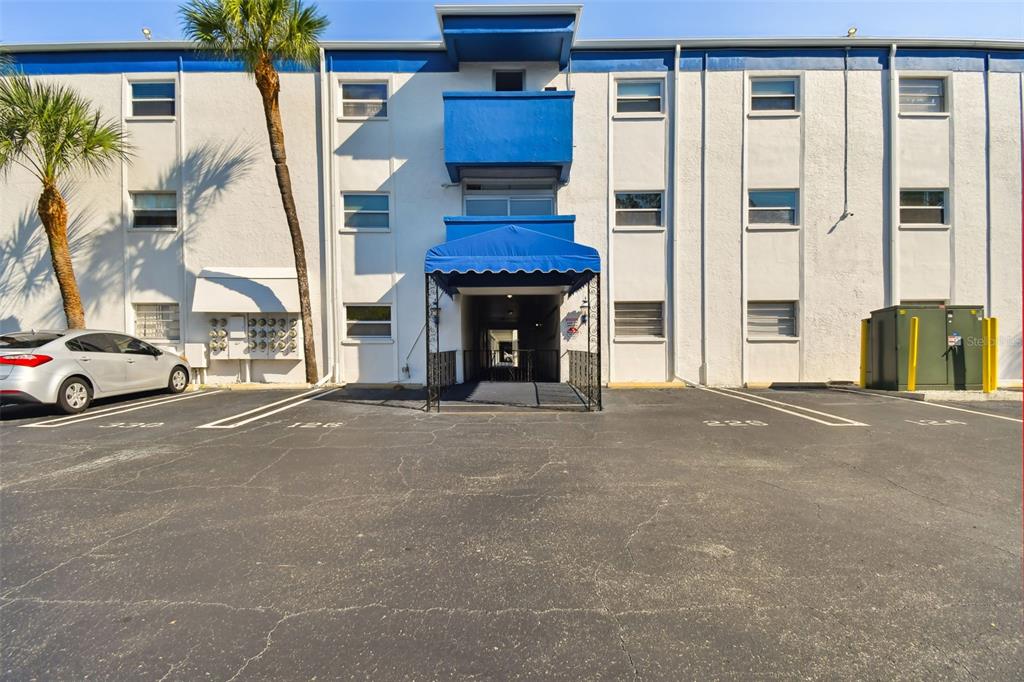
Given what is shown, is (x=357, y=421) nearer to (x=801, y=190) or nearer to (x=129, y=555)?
(x=129, y=555)

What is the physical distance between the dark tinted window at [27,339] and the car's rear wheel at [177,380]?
8.14ft

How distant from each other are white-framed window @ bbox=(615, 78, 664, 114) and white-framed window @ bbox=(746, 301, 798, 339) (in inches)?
256

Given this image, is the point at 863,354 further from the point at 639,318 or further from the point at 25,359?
the point at 25,359

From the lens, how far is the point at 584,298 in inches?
498

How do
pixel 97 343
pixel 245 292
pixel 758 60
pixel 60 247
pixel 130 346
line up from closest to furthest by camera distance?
pixel 97 343 → pixel 130 346 → pixel 60 247 → pixel 245 292 → pixel 758 60

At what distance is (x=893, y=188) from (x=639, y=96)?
7.78m

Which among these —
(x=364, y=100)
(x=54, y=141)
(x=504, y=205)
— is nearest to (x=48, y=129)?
(x=54, y=141)

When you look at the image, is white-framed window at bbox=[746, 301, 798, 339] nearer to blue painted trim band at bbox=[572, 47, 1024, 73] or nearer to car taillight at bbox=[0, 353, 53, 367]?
blue painted trim band at bbox=[572, 47, 1024, 73]

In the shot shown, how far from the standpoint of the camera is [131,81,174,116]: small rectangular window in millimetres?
12914

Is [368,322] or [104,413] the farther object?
[368,322]

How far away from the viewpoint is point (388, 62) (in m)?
12.9

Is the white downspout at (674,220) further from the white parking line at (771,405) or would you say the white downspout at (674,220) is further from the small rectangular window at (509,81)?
the small rectangular window at (509,81)

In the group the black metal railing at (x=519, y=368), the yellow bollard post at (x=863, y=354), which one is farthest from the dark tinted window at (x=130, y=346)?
the yellow bollard post at (x=863, y=354)

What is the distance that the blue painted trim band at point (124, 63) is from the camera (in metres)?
12.7
